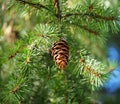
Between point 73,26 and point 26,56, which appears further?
point 73,26

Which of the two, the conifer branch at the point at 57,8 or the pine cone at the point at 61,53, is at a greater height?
the conifer branch at the point at 57,8

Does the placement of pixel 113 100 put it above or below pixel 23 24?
above

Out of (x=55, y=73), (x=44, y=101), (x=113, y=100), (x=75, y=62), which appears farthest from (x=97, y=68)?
(x=113, y=100)

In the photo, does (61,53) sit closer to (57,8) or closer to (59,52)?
(59,52)

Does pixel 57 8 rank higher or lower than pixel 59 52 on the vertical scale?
higher

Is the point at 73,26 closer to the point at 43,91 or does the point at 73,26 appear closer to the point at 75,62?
the point at 75,62

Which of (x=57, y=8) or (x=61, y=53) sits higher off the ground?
(x=57, y=8)

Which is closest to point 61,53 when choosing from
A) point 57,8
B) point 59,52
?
point 59,52

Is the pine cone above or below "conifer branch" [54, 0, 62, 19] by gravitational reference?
below
